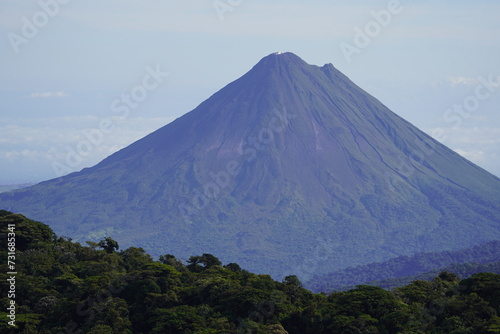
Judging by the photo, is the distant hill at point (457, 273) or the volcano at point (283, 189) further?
the volcano at point (283, 189)

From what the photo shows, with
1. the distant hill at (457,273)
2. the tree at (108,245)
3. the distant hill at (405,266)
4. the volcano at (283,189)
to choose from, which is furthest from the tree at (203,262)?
the volcano at (283,189)

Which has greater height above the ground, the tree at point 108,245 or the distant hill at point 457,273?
the tree at point 108,245

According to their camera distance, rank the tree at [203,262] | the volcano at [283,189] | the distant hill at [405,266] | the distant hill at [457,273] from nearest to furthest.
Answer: the tree at [203,262] < the distant hill at [457,273] < the distant hill at [405,266] < the volcano at [283,189]

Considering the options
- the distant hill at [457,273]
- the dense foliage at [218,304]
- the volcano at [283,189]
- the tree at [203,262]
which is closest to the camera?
the dense foliage at [218,304]

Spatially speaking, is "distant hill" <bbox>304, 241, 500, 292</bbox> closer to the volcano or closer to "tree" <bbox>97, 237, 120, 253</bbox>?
the volcano

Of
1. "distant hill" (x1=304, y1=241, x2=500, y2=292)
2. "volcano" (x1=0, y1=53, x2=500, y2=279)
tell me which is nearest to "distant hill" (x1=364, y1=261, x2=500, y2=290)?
"distant hill" (x1=304, y1=241, x2=500, y2=292)

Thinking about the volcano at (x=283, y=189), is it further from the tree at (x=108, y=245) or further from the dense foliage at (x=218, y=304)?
the dense foliage at (x=218, y=304)

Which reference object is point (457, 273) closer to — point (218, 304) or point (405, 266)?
point (405, 266)

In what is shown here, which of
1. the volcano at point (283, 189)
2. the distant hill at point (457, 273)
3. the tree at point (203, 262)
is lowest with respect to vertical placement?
the distant hill at point (457, 273)
